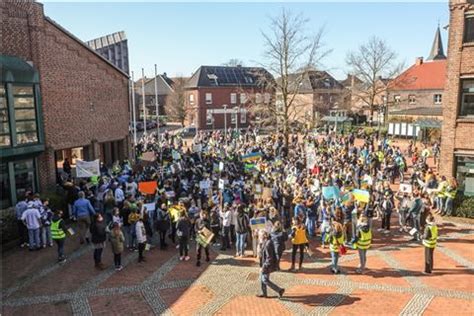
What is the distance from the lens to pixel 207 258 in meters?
12.3

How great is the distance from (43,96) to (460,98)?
18151mm

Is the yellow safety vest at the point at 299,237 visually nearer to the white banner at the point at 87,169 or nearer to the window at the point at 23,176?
the white banner at the point at 87,169

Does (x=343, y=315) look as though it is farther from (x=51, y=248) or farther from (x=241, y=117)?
(x=241, y=117)

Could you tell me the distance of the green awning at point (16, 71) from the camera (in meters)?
15.3

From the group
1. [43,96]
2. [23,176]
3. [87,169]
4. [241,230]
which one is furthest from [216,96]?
[241,230]

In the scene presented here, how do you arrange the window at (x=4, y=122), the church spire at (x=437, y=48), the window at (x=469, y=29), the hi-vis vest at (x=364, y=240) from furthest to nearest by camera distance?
the church spire at (x=437, y=48)
the window at (x=469, y=29)
the window at (x=4, y=122)
the hi-vis vest at (x=364, y=240)

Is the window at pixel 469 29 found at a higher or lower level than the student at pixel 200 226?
higher

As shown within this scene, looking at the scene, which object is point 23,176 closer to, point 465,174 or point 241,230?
point 241,230

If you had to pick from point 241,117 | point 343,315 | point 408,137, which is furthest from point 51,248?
point 241,117

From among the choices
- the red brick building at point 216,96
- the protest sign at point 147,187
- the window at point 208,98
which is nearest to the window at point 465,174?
the protest sign at point 147,187

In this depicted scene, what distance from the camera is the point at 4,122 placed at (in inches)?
614

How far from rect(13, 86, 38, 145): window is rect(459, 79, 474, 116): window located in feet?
60.3

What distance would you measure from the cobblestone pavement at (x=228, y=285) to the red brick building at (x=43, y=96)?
16.2 feet

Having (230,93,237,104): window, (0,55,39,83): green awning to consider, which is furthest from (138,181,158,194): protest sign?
(230,93,237,104): window
